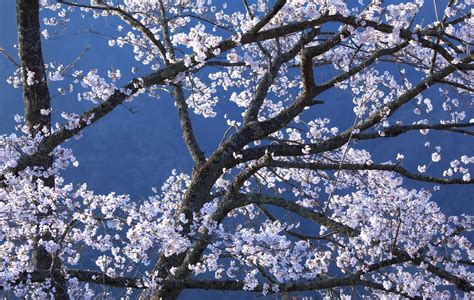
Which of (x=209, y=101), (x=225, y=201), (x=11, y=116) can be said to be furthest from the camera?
(x=11, y=116)

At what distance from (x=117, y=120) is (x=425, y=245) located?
78.6 metres

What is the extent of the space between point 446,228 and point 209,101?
16.1 ft

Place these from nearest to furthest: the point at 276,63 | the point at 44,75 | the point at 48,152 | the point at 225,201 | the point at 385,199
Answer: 1. the point at 48,152
2. the point at 44,75
3. the point at 225,201
4. the point at 276,63
5. the point at 385,199

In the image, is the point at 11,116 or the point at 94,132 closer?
the point at 11,116

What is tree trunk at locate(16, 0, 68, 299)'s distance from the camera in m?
5.20

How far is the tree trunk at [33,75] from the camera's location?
17.1 feet

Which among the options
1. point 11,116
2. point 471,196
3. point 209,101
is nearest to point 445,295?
point 209,101

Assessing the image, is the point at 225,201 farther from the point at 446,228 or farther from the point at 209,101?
the point at 209,101

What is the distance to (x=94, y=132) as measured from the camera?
7931 centimetres

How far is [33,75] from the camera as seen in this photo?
5344mm

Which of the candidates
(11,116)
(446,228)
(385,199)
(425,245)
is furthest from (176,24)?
(11,116)

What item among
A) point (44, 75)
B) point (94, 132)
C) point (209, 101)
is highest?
point (94, 132)

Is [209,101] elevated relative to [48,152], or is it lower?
elevated

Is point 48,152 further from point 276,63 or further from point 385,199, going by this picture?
point 385,199
